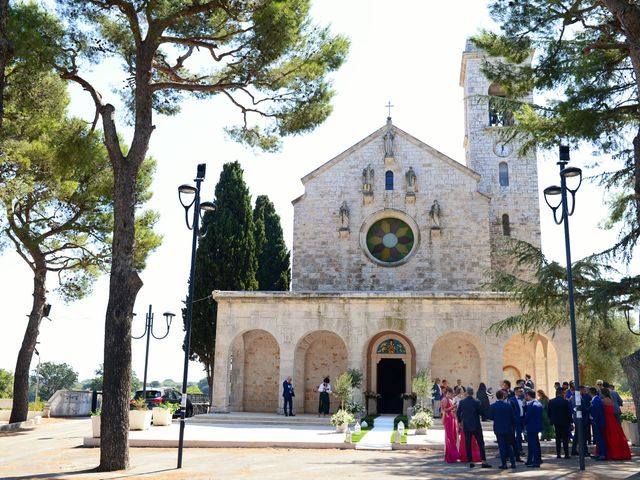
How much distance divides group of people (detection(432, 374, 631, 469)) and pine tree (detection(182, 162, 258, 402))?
18037mm

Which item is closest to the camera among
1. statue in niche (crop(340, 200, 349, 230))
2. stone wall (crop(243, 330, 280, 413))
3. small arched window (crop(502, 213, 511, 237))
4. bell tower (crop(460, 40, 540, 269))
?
stone wall (crop(243, 330, 280, 413))

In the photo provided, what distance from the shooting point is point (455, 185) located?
27.1 m

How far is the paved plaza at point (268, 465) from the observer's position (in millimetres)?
10516

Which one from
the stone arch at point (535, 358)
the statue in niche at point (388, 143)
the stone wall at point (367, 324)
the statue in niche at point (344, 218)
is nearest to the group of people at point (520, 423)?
the stone wall at point (367, 324)

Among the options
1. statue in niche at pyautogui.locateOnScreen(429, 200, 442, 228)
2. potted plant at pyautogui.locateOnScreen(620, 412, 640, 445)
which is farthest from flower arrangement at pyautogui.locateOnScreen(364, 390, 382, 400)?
potted plant at pyautogui.locateOnScreen(620, 412, 640, 445)

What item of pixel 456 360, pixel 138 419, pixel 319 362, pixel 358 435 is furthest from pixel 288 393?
pixel 456 360

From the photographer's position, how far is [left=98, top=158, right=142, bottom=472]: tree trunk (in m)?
11.4

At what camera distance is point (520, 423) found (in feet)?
41.0

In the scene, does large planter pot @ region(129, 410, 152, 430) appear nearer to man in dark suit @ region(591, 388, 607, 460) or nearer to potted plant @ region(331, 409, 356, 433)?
potted plant @ region(331, 409, 356, 433)

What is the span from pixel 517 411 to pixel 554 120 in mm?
6585

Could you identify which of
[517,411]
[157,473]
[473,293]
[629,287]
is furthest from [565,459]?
[473,293]

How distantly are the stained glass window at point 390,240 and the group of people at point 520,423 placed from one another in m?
13.0

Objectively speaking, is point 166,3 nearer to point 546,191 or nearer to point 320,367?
point 546,191

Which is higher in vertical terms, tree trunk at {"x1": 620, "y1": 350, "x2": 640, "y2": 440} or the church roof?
the church roof
